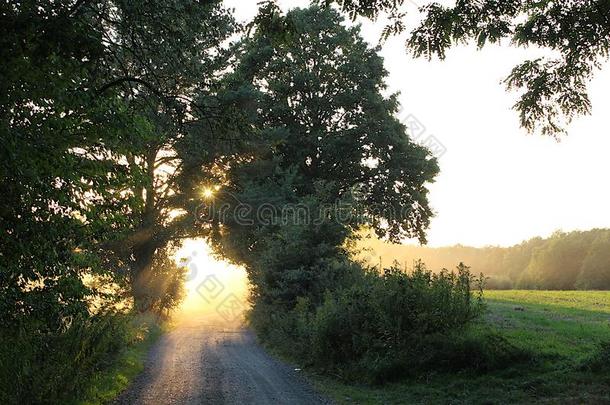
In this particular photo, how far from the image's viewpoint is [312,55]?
34.5 m

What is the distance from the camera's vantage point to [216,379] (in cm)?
1423

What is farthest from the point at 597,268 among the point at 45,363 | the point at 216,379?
the point at 45,363

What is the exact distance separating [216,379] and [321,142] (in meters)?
20.7

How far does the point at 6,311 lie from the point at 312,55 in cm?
2915

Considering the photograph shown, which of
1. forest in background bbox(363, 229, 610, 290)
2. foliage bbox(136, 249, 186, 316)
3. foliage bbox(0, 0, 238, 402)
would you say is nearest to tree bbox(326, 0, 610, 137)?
foliage bbox(0, 0, 238, 402)

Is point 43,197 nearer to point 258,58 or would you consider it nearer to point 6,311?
point 6,311

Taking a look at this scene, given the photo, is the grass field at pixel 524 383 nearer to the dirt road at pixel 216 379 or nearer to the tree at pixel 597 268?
the dirt road at pixel 216 379

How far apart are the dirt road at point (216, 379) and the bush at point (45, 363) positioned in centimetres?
150

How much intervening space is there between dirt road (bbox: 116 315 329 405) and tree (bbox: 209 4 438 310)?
363 inches

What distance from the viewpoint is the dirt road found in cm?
1189

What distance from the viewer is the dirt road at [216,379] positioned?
11.9m

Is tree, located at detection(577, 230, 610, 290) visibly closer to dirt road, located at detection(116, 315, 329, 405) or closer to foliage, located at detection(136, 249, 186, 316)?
foliage, located at detection(136, 249, 186, 316)

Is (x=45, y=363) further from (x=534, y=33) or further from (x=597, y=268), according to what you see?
(x=597, y=268)

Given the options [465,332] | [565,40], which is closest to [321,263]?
[465,332]
